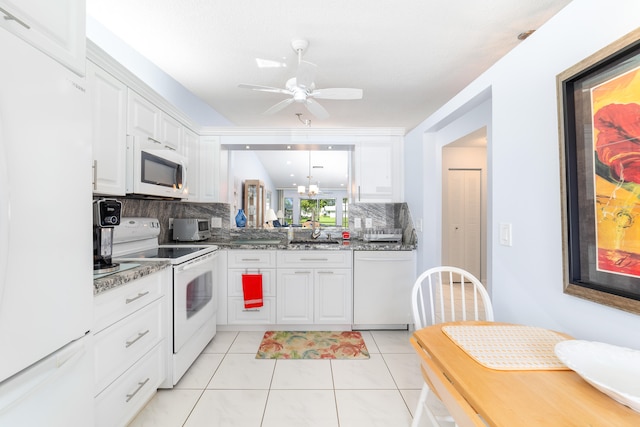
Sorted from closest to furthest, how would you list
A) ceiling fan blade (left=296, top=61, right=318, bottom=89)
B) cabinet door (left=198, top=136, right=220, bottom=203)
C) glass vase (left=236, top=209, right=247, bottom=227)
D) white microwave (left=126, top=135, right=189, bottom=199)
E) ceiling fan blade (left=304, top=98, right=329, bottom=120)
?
white microwave (left=126, top=135, right=189, bottom=199), ceiling fan blade (left=296, top=61, right=318, bottom=89), ceiling fan blade (left=304, top=98, right=329, bottom=120), cabinet door (left=198, top=136, right=220, bottom=203), glass vase (left=236, top=209, right=247, bottom=227)

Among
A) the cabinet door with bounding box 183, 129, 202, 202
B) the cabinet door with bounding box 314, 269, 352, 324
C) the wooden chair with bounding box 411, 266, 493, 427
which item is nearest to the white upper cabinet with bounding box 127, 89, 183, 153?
the cabinet door with bounding box 183, 129, 202, 202

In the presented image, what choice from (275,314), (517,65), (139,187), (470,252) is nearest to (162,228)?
(139,187)

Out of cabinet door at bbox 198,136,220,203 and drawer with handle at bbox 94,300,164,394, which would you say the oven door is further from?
cabinet door at bbox 198,136,220,203

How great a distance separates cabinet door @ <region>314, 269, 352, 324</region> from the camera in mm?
2873

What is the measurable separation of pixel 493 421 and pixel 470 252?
4.59m

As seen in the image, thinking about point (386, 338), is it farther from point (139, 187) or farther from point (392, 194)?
point (139, 187)

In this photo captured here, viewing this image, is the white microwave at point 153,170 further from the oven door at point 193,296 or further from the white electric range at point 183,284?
the oven door at point 193,296

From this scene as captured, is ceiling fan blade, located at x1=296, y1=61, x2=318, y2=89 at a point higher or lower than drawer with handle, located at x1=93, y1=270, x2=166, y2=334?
higher

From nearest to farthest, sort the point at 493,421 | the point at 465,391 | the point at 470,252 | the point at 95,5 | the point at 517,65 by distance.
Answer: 1. the point at 493,421
2. the point at 465,391
3. the point at 517,65
4. the point at 95,5
5. the point at 470,252

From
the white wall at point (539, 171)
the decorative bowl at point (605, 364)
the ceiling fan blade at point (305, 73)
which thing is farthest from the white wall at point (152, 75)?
the decorative bowl at point (605, 364)

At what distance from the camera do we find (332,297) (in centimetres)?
288

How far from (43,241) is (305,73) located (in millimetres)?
1990

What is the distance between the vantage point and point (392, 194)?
10.8 feet

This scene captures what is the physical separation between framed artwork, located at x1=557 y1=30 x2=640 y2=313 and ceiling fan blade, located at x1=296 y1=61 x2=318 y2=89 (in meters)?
1.64
